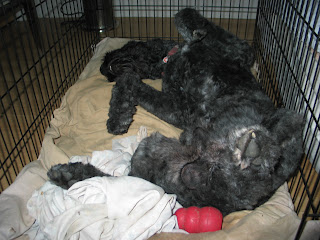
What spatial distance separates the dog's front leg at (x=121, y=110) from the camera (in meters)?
1.92

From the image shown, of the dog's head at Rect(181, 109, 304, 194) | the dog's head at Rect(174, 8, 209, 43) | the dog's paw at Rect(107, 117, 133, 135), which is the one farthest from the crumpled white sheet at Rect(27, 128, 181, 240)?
the dog's head at Rect(174, 8, 209, 43)

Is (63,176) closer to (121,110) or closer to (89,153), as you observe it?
(89,153)

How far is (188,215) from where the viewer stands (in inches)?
53.1

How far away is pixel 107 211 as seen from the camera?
1.36m

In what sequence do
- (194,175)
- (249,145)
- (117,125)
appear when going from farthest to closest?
(117,125) < (194,175) < (249,145)

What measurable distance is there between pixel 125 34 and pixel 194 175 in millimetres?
3133

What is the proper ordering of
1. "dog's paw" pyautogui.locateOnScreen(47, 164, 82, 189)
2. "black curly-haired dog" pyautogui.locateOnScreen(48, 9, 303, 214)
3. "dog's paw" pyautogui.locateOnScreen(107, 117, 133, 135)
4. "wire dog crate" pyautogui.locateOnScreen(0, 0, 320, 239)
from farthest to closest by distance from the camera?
"dog's paw" pyautogui.locateOnScreen(107, 117, 133, 135) → "wire dog crate" pyautogui.locateOnScreen(0, 0, 320, 239) → "dog's paw" pyautogui.locateOnScreen(47, 164, 82, 189) → "black curly-haired dog" pyautogui.locateOnScreen(48, 9, 303, 214)

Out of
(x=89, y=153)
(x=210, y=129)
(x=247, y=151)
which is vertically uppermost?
(x=247, y=151)

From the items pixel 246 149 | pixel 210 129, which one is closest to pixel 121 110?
pixel 210 129

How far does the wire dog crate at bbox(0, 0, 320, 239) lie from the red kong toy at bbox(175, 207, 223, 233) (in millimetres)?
363

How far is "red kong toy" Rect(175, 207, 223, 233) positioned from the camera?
4.25 ft

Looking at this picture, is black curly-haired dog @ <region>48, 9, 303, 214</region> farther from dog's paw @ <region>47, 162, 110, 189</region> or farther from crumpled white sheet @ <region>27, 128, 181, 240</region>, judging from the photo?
crumpled white sheet @ <region>27, 128, 181, 240</region>

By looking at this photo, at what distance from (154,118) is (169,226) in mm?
927

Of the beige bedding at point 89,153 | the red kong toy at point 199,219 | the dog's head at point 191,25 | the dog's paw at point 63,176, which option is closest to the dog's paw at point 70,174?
the dog's paw at point 63,176
